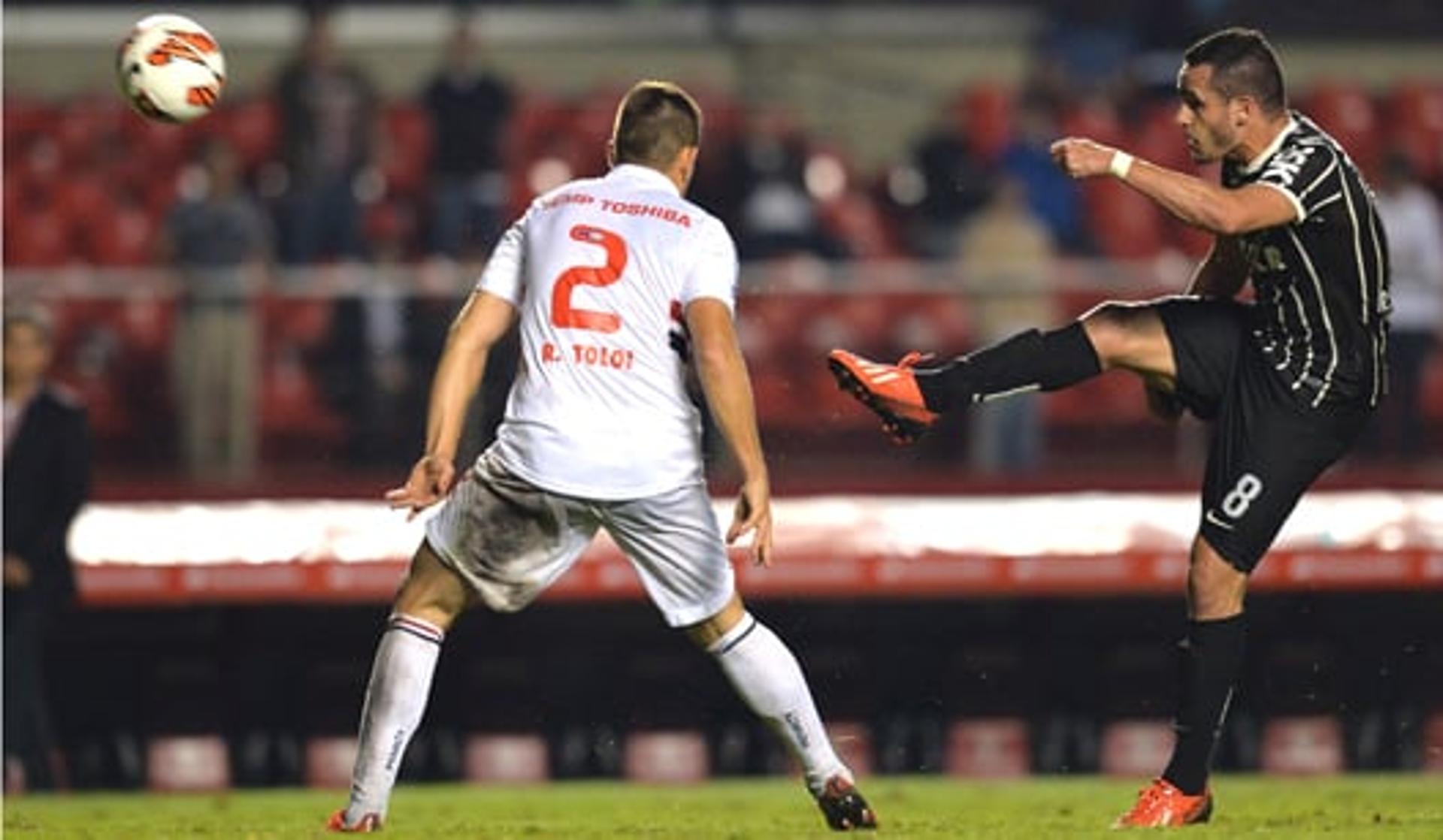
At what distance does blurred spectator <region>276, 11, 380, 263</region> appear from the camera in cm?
1867

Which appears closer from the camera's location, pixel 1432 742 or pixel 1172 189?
pixel 1172 189

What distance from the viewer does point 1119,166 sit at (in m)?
10.1

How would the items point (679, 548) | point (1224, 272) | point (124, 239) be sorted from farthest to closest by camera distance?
point (124, 239)
point (1224, 272)
point (679, 548)

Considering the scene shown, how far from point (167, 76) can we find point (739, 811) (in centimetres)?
345

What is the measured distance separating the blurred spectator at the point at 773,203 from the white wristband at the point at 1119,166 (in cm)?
821

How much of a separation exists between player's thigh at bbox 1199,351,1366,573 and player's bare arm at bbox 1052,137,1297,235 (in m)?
0.63

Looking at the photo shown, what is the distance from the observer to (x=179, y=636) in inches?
663

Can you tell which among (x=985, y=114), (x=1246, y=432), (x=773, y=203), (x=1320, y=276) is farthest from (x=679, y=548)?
(x=985, y=114)

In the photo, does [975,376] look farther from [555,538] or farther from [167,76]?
[167,76]

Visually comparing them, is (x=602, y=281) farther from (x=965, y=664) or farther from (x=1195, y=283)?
(x=965, y=664)

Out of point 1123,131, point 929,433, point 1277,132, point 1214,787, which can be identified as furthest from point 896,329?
point 1277,132

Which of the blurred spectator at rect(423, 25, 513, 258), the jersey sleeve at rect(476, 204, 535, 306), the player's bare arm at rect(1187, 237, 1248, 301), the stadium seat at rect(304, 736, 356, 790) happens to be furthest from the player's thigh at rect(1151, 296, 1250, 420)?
the blurred spectator at rect(423, 25, 513, 258)

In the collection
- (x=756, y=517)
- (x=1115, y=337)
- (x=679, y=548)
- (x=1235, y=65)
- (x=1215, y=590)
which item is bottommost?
(x=1215, y=590)

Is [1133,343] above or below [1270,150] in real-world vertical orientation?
below
